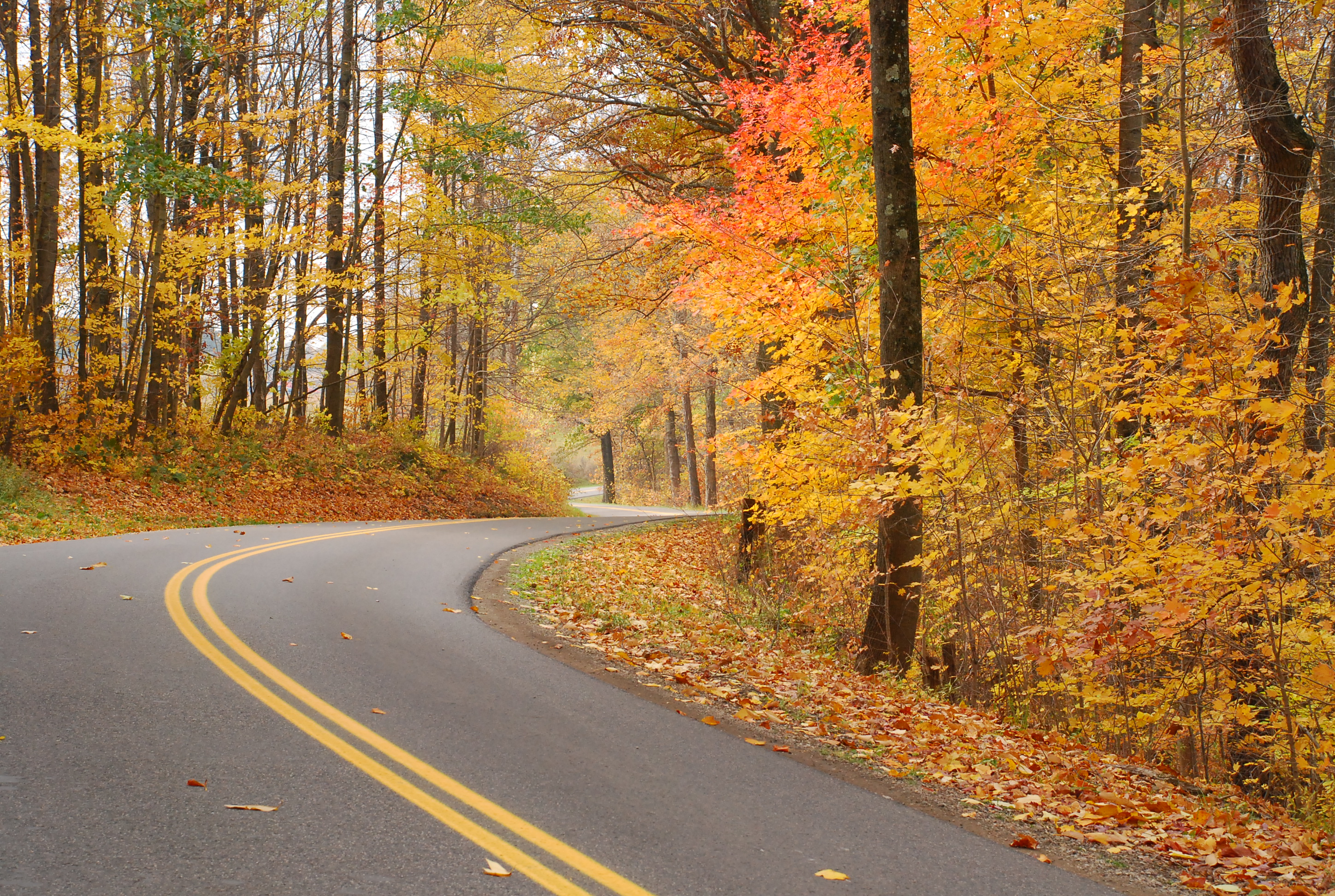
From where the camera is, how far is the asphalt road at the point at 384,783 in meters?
3.61

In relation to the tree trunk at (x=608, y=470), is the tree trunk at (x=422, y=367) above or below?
above

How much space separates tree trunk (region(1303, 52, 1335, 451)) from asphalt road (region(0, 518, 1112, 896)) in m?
6.32

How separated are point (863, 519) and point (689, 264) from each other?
4.31 meters

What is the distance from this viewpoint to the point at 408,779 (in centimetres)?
451

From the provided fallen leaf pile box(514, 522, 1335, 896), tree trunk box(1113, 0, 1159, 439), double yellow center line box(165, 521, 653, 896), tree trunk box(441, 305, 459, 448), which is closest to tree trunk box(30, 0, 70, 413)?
tree trunk box(441, 305, 459, 448)

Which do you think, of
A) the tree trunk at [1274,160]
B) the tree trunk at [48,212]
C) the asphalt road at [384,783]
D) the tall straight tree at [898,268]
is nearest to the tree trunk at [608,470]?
the tree trunk at [48,212]

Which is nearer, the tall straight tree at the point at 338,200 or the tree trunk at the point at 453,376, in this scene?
the tall straight tree at the point at 338,200

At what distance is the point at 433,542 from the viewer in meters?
14.7

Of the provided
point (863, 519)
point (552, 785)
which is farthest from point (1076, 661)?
point (552, 785)

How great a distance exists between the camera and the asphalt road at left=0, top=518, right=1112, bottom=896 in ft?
11.8

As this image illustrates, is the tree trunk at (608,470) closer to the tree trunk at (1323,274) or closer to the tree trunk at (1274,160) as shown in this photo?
the tree trunk at (1323,274)

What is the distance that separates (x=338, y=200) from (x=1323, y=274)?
63.6 ft

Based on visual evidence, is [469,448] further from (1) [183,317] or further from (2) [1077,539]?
(2) [1077,539]

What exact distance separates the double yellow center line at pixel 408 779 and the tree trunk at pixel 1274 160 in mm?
7386
